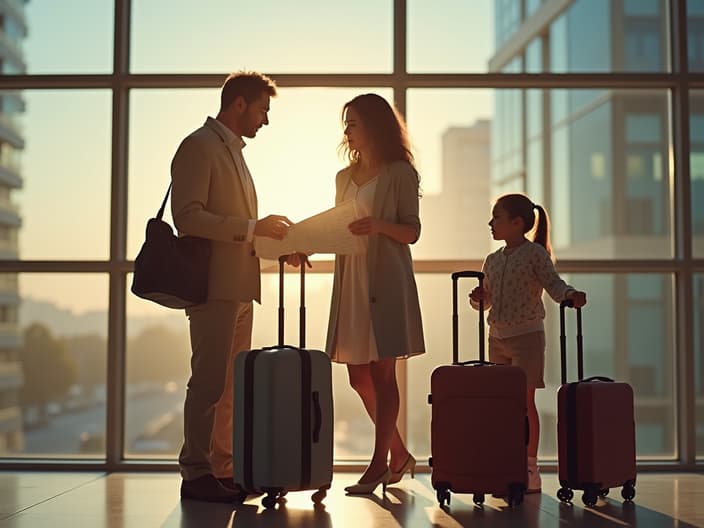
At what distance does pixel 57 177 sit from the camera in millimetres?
4730

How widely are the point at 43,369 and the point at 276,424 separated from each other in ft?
6.04

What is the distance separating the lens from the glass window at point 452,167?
467cm

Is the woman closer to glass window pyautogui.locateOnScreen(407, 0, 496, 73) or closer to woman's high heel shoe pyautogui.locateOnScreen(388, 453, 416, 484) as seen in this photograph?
woman's high heel shoe pyautogui.locateOnScreen(388, 453, 416, 484)

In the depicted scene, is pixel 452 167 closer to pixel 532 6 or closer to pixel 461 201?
pixel 461 201

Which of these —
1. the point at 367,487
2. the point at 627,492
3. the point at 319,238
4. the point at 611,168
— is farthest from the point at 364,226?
the point at 611,168

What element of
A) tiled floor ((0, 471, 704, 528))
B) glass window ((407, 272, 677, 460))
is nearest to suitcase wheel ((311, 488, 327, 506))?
tiled floor ((0, 471, 704, 528))

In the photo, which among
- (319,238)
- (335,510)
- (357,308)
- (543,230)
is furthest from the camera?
(543,230)

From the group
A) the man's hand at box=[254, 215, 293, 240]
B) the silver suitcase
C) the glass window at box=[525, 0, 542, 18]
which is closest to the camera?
the silver suitcase

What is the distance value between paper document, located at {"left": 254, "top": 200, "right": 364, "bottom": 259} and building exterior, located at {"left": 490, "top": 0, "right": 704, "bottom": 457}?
1.36 meters

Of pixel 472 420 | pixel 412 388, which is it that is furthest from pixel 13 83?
pixel 472 420

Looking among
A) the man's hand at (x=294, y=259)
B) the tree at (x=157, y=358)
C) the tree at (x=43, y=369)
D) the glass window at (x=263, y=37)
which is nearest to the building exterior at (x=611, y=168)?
the glass window at (x=263, y=37)

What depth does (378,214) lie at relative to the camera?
3777mm

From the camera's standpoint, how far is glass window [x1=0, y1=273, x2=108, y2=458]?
466 centimetres

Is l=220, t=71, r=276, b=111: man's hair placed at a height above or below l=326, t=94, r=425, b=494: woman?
above
